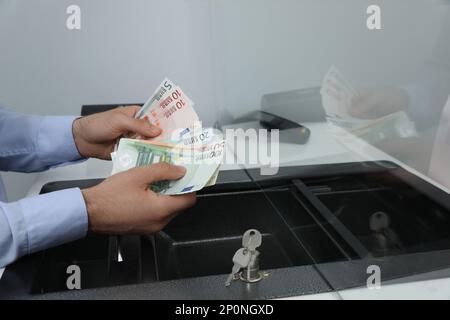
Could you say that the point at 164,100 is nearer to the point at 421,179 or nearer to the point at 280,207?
the point at 280,207

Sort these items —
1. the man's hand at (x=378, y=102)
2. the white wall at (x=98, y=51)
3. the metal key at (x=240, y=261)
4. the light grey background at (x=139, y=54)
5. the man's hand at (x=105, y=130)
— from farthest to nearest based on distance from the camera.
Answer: the white wall at (x=98, y=51) → the light grey background at (x=139, y=54) → the man's hand at (x=105, y=130) → the man's hand at (x=378, y=102) → the metal key at (x=240, y=261)

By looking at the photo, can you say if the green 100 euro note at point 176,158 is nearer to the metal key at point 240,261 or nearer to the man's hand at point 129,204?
the man's hand at point 129,204

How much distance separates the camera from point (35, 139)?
1.20m

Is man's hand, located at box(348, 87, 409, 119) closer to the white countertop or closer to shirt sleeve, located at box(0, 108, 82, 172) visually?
the white countertop

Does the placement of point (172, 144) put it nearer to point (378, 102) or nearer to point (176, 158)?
point (176, 158)

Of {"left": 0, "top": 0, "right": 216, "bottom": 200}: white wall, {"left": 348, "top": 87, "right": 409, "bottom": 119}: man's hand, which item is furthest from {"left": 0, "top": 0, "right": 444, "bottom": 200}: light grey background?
{"left": 348, "top": 87, "right": 409, "bottom": 119}: man's hand

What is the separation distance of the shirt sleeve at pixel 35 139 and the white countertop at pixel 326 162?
90 mm

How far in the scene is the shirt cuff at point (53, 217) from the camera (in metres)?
0.81

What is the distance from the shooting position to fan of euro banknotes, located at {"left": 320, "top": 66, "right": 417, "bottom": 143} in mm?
915

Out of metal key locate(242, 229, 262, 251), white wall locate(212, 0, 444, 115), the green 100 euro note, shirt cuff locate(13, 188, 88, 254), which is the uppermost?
white wall locate(212, 0, 444, 115)

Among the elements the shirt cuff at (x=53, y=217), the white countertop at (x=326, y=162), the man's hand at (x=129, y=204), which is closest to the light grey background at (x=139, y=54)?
the white countertop at (x=326, y=162)

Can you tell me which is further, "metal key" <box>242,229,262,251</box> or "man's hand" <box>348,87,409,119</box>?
"man's hand" <box>348,87,409,119</box>

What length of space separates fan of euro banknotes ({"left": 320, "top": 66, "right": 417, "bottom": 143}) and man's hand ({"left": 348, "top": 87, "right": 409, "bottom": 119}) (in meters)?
0.01

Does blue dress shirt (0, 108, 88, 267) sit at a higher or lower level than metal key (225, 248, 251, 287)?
higher
